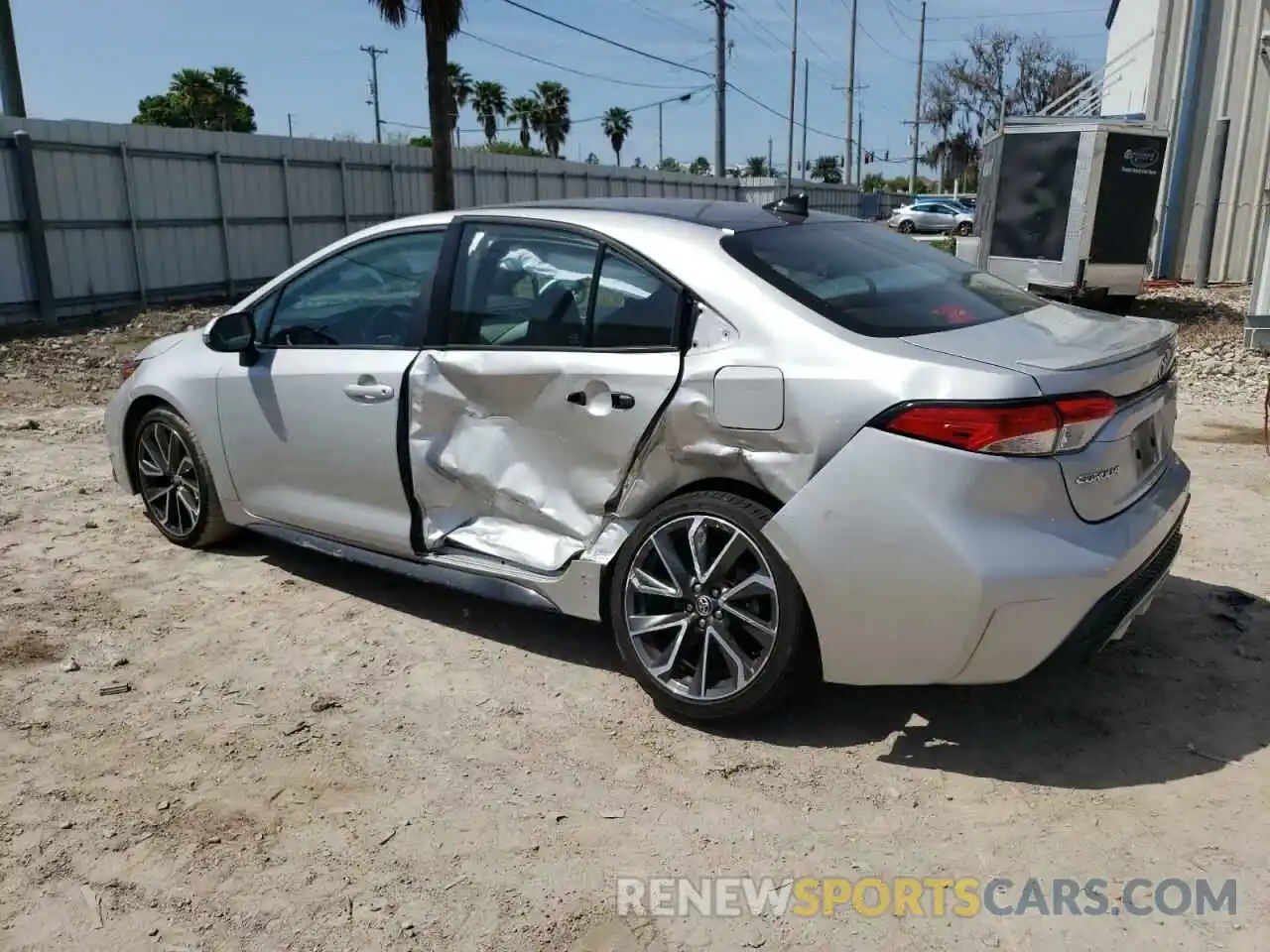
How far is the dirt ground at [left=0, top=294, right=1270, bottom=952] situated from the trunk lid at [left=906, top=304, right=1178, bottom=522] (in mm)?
815

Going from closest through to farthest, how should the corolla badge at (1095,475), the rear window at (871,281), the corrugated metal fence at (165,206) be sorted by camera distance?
the corolla badge at (1095,475) → the rear window at (871,281) → the corrugated metal fence at (165,206)

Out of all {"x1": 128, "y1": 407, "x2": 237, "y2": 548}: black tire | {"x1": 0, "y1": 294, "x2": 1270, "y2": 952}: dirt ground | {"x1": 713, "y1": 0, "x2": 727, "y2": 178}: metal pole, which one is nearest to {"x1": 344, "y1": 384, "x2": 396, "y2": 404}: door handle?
{"x1": 0, "y1": 294, "x2": 1270, "y2": 952}: dirt ground

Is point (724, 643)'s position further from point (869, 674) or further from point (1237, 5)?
point (1237, 5)

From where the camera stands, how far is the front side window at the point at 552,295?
11.7 ft

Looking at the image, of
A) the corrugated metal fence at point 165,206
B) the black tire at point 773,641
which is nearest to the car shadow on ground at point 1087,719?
the black tire at point 773,641

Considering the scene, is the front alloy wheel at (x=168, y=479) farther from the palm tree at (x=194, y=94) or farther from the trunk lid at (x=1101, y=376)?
the palm tree at (x=194, y=94)

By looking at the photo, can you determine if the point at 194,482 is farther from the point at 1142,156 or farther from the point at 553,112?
the point at 553,112

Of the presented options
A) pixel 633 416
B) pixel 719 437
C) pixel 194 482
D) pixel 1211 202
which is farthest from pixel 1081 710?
pixel 1211 202

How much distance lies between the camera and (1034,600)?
9.48 ft

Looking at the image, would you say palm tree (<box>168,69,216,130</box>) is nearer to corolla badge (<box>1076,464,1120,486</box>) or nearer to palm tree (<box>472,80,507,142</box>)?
palm tree (<box>472,80,507,142</box>)

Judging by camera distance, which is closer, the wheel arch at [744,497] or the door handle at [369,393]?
the wheel arch at [744,497]

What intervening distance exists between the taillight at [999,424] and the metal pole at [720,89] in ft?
117

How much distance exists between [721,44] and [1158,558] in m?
37.3

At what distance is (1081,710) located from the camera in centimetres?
351
